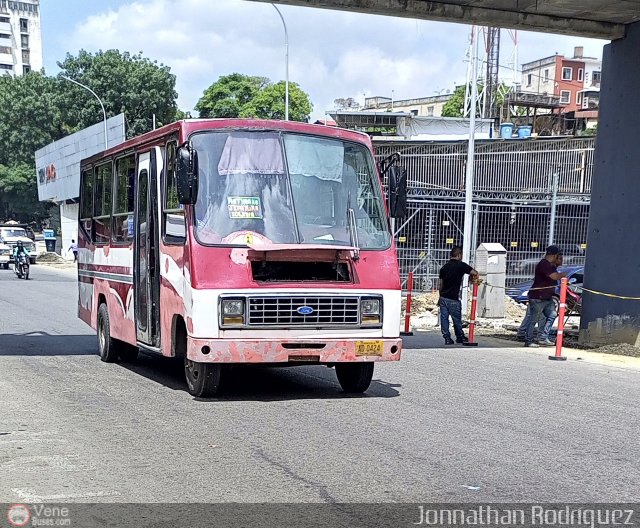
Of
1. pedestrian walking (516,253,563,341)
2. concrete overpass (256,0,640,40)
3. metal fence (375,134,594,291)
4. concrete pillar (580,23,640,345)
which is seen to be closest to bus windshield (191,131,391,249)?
concrete overpass (256,0,640,40)

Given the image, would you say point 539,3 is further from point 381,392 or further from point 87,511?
point 87,511

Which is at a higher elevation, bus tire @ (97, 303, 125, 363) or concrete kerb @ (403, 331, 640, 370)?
bus tire @ (97, 303, 125, 363)

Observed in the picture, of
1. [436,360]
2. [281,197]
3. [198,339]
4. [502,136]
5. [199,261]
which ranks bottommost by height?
[436,360]

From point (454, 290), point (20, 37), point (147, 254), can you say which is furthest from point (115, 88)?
point (20, 37)

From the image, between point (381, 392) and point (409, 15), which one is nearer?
point (381, 392)

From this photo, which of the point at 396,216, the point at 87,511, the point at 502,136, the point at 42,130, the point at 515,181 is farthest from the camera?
the point at 42,130

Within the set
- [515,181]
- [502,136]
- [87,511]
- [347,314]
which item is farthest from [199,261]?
[502,136]

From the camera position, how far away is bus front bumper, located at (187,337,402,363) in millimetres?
8734

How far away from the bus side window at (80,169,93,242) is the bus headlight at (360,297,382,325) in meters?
5.90

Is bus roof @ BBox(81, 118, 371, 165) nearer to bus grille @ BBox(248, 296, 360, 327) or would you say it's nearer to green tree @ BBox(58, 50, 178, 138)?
bus grille @ BBox(248, 296, 360, 327)

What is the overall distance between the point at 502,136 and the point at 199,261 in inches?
1432

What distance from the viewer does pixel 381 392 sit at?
33.3 feet

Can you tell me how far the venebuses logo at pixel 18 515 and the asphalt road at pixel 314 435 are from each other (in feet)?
0.63

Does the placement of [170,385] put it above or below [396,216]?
below
